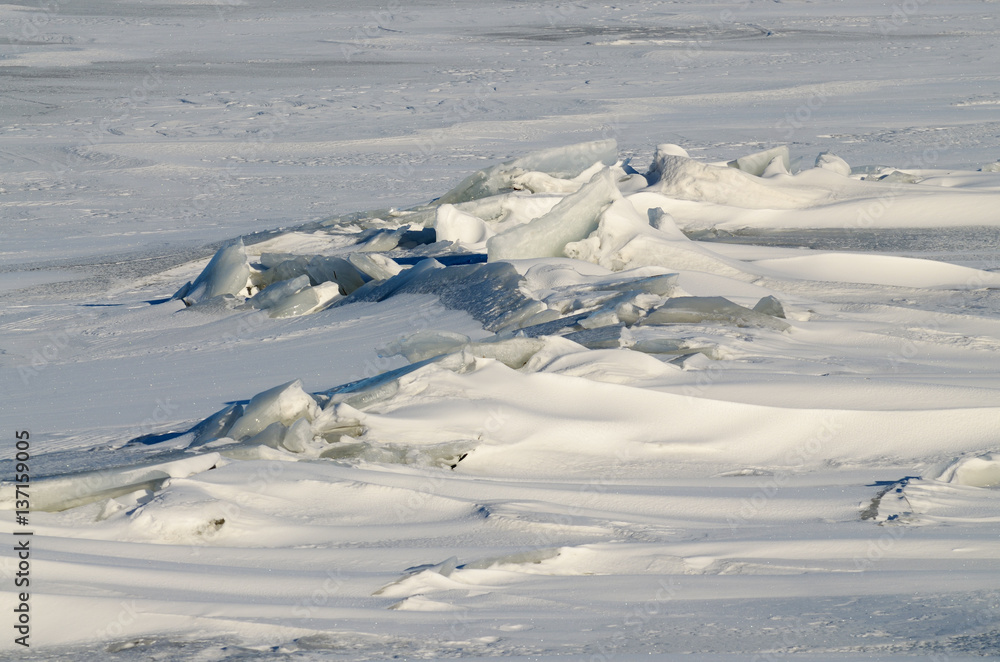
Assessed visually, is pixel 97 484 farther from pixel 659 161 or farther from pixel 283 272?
pixel 659 161

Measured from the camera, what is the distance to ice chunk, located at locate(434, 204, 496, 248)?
23.2 feet

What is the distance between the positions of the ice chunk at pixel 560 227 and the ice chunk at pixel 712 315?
1439 mm

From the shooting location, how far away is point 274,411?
3873 mm

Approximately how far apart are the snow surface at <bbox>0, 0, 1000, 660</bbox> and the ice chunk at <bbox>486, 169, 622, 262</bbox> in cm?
2

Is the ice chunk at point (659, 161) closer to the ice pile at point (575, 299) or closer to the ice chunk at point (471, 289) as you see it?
the ice pile at point (575, 299)

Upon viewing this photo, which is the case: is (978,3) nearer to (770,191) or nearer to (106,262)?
(770,191)

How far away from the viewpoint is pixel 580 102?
1366cm

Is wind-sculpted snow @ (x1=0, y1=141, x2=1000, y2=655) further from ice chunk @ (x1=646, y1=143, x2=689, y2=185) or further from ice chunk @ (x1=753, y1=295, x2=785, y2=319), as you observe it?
ice chunk @ (x1=646, y1=143, x2=689, y2=185)

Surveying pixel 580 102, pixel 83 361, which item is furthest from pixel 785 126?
pixel 83 361

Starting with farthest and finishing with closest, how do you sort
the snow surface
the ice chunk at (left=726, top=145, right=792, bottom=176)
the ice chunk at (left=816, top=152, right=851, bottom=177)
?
the ice chunk at (left=816, top=152, right=851, bottom=177) → the ice chunk at (left=726, top=145, right=792, bottom=176) → the snow surface

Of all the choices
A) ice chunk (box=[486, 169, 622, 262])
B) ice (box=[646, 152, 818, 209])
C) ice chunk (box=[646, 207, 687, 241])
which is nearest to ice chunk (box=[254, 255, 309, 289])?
ice chunk (box=[486, 169, 622, 262])

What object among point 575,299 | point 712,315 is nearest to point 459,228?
point 575,299

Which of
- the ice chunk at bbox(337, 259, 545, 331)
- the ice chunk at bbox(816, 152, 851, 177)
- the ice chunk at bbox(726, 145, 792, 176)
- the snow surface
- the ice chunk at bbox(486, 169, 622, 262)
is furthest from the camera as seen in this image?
the ice chunk at bbox(816, 152, 851, 177)

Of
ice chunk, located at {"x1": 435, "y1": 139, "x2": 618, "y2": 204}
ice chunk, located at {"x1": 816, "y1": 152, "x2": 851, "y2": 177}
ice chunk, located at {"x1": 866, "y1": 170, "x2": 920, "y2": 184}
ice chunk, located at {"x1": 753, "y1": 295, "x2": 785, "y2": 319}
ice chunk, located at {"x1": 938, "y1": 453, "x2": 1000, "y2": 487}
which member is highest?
ice chunk, located at {"x1": 435, "y1": 139, "x2": 618, "y2": 204}
